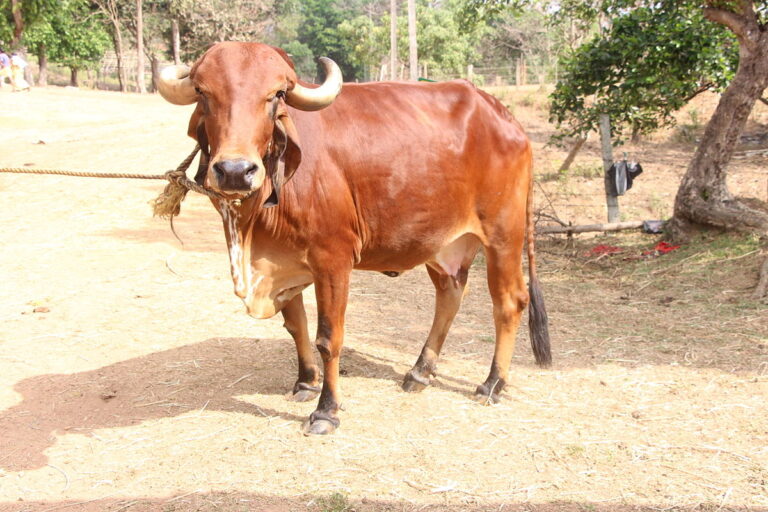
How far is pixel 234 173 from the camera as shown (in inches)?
126

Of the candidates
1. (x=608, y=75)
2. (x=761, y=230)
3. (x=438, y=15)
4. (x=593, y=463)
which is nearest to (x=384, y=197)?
(x=593, y=463)

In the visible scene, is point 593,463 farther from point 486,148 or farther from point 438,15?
point 438,15

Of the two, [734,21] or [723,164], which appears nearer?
[734,21]

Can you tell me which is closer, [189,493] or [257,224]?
[189,493]

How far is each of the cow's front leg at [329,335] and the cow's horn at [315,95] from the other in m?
0.91

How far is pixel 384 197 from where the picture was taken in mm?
4230

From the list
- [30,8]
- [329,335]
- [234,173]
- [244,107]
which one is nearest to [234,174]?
[234,173]

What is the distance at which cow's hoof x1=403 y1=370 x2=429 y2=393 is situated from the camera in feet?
15.8

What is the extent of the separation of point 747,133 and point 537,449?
14.9 metres

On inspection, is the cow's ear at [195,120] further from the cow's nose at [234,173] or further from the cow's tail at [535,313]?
the cow's tail at [535,313]

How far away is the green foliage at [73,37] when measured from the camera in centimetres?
3509

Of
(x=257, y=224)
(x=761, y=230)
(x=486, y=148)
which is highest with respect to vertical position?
(x=486, y=148)

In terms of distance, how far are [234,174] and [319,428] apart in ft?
5.47

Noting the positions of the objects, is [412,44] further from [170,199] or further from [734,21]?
[170,199]
